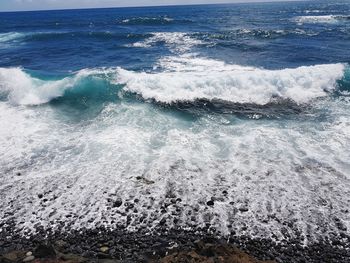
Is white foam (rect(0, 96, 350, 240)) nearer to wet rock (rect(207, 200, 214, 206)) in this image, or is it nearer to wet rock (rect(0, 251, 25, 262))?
wet rock (rect(207, 200, 214, 206))

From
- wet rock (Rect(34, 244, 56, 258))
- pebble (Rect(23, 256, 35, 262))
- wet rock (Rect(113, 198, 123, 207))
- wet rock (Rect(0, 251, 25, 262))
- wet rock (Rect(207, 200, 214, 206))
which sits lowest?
wet rock (Rect(207, 200, 214, 206))

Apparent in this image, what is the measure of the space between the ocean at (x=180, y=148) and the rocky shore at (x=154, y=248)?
11.6 inches

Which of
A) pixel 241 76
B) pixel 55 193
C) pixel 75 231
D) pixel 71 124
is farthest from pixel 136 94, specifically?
pixel 75 231

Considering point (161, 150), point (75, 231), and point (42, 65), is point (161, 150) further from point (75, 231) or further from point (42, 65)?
point (42, 65)

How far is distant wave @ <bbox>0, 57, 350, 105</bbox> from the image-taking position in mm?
17672

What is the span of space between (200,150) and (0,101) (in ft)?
40.5

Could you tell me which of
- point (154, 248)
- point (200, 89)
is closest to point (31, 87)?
point (200, 89)

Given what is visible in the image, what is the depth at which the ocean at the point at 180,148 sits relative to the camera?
8.80m

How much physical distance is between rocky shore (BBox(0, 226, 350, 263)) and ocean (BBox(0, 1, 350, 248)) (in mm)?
295

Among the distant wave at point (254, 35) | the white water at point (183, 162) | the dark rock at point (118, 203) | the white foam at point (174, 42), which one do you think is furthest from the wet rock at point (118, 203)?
the distant wave at point (254, 35)

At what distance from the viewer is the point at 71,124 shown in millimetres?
15148

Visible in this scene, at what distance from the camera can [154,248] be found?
25.1 ft

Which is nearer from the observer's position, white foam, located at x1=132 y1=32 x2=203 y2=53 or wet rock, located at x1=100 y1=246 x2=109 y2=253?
wet rock, located at x1=100 y1=246 x2=109 y2=253

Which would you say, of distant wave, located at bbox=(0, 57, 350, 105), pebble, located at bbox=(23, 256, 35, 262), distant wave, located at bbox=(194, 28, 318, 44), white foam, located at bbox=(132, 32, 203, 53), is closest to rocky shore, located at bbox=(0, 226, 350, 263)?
pebble, located at bbox=(23, 256, 35, 262)
